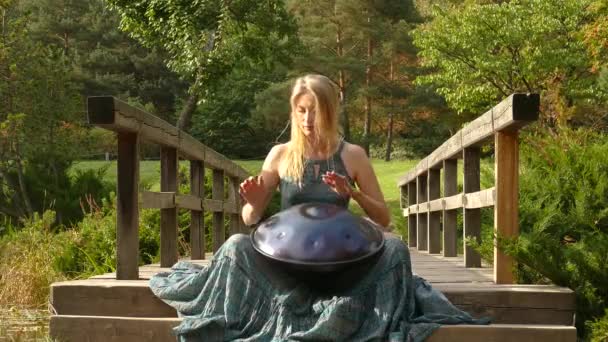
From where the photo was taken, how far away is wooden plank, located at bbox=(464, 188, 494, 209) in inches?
190

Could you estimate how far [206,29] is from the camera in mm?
21109

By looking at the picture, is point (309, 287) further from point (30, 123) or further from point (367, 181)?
point (30, 123)

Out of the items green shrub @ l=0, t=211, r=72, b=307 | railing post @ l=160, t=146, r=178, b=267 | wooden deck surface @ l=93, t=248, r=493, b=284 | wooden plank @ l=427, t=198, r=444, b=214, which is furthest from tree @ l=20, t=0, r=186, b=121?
wooden deck surface @ l=93, t=248, r=493, b=284

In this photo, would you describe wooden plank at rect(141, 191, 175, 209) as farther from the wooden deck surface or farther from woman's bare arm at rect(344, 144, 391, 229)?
woman's bare arm at rect(344, 144, 391, 229)

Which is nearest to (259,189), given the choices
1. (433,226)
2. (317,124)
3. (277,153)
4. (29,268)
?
(277,153)

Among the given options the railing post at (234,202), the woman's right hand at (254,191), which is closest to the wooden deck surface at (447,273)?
the woman's right hand at (254,191)

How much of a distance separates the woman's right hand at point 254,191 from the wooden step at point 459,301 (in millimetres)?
737

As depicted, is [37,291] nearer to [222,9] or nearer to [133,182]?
[133,182]

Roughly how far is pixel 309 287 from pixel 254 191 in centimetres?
53

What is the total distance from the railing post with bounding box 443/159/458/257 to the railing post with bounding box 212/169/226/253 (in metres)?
2.33

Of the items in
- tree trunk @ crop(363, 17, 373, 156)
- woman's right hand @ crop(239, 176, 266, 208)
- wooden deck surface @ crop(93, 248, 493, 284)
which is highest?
tree trunk @ crop(363, 17, 373, 156)

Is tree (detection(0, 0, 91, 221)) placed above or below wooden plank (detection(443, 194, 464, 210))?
above

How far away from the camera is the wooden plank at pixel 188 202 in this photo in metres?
5.96

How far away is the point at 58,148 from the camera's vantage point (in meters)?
17.8
